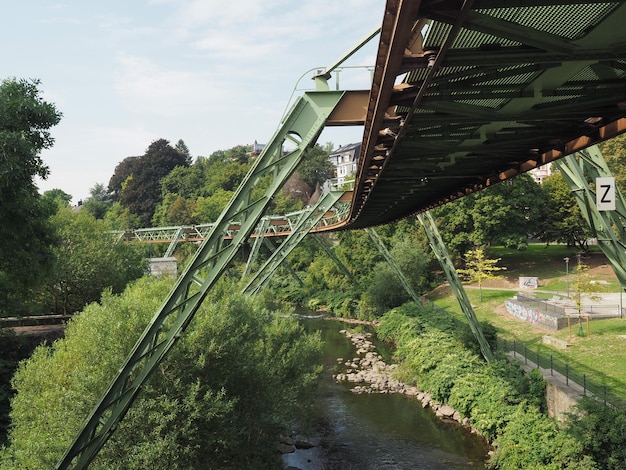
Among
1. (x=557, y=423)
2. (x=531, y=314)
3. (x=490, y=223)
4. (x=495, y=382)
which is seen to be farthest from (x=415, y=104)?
(x=490, y=223)

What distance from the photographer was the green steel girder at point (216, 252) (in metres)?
6.94

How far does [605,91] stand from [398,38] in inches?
125

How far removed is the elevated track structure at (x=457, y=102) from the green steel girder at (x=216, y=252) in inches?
0.7

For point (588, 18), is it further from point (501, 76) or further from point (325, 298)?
point (325, 298)

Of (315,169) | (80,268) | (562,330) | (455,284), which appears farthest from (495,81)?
(315,169)

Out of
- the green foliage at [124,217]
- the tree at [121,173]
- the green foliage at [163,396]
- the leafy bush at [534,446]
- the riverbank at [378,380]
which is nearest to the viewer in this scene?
the green foliage at [163,396]

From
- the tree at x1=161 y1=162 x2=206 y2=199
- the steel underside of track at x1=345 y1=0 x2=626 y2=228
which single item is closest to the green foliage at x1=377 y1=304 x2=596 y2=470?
the steel underside of track at x1=345 y1=0 x2=626 y2=228

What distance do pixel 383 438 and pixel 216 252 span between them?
13.8 meters

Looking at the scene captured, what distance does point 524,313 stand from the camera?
28672mm

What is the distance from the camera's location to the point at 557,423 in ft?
48.5

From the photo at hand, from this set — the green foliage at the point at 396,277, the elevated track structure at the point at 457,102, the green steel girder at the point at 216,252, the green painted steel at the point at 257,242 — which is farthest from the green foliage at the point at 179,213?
the elevated track structure at the point at 457,102

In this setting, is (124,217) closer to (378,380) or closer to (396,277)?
(396,277)

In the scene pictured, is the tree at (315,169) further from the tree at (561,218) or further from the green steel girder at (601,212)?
the green steel girder at (601,212)

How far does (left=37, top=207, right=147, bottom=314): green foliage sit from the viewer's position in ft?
80.1
